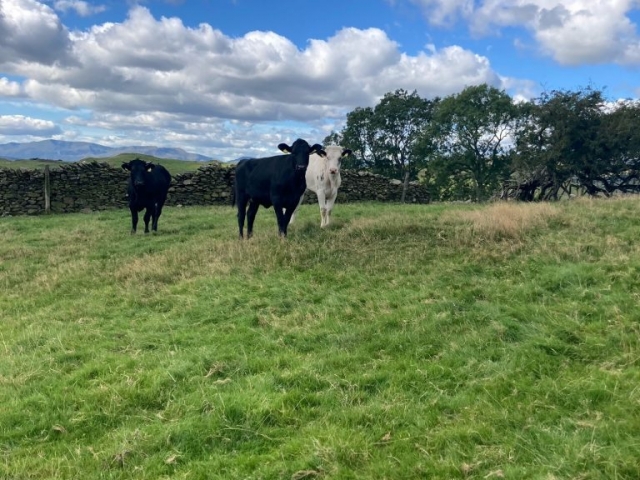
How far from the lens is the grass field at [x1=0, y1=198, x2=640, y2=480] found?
142 inches

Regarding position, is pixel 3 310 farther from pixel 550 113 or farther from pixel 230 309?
pixel 550 113

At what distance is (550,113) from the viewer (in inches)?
1193

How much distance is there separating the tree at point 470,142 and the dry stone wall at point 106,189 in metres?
16.0

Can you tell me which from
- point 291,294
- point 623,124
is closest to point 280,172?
point 291,294

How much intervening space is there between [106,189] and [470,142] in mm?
28529

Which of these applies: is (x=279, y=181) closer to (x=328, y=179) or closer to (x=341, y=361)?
(x=328, y=179)

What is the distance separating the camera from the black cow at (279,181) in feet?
37.8

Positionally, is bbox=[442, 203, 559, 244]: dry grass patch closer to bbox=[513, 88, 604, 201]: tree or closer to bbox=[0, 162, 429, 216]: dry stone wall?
bbox=[0, 162, 429, 216]: dry stone wall

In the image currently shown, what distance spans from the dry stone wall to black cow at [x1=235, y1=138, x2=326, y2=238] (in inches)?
462

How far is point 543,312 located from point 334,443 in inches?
127

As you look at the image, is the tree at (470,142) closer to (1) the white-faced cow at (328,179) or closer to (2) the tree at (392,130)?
(2) the tree at (392,130)

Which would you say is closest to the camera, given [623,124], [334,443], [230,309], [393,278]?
[334,443]

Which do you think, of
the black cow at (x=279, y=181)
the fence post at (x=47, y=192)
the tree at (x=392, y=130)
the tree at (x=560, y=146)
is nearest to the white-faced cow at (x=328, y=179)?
the black cow at (x=279, y=181)

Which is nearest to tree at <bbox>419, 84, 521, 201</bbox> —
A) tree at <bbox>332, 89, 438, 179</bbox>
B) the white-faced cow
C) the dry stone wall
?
tree at <bbox>332, 89, 438, 179</bbox>
